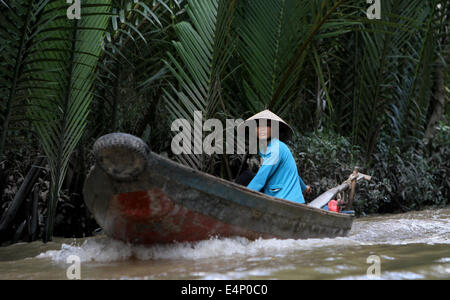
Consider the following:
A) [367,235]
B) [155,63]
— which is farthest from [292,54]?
[367,235]

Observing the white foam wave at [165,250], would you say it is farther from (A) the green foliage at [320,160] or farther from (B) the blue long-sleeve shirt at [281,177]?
(A) the green foliage at [320,160]

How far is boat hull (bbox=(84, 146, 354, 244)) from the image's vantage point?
256 cm

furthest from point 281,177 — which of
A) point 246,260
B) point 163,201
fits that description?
point 163,201

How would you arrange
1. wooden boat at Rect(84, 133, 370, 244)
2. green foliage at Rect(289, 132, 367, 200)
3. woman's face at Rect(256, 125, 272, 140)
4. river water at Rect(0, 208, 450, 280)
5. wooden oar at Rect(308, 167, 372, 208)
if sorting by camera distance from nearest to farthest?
1. river water at Rect(0, 208, 450, 280)
2. wooden boat at Rect(84, 133, 370, 244)
3. woman's face at Rect(256, 125, 272, 140)
4. wooden oar at Rect(308, 167, 372, 208)
5. green foliage at Rect(289, 132, 367, 200)

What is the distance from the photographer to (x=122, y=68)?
4902 mm

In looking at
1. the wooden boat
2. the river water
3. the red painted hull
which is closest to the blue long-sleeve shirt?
the river water

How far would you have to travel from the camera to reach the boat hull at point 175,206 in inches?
101

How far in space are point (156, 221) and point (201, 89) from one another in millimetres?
2111

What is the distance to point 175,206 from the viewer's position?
2.66 m

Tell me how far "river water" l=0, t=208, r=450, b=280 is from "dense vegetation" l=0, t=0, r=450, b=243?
104 centimetres

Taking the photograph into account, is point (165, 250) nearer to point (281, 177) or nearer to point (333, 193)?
point (281, 177)

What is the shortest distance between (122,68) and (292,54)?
1.74 metres

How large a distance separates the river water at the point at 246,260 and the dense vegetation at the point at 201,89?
3.41ft

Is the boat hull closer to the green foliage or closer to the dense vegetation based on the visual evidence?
the dense vegetation
